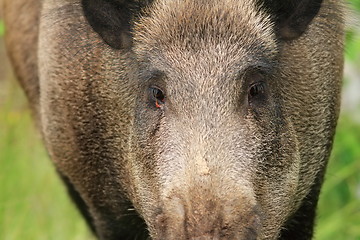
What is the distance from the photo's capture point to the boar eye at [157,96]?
4.23 m

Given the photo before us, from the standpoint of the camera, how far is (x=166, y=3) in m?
4.40

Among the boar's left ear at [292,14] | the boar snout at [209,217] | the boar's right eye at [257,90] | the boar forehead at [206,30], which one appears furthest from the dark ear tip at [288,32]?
the boar snout at [209,217]

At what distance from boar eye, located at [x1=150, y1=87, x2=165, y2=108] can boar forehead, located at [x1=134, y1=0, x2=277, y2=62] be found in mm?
171

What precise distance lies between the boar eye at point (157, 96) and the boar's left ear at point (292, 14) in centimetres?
69

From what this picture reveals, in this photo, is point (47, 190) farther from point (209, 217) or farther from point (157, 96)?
point (209, 217)

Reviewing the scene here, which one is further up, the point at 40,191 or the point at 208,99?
the point at 208,99

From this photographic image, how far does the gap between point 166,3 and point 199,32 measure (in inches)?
11.8

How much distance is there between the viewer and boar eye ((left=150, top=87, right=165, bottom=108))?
13.9 feet

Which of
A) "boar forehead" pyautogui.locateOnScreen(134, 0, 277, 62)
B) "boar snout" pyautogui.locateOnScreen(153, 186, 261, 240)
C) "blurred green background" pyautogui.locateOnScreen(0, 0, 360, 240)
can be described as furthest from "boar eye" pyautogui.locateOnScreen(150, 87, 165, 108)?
"blurred green background" pyautogui.locateOnScreen(0, 0, 360, 240)

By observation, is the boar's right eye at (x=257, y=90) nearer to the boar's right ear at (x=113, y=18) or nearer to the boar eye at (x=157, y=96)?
the boar eye at (x=157, y=96)

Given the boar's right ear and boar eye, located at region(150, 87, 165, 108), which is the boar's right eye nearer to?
boar eye, located at region(150, 87, 165, 108)

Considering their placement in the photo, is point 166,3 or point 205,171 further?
point 166,3

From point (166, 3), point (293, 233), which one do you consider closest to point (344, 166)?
point (293, 233)

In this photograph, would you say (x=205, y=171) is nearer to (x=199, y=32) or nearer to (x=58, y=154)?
(x=199, y=32)
